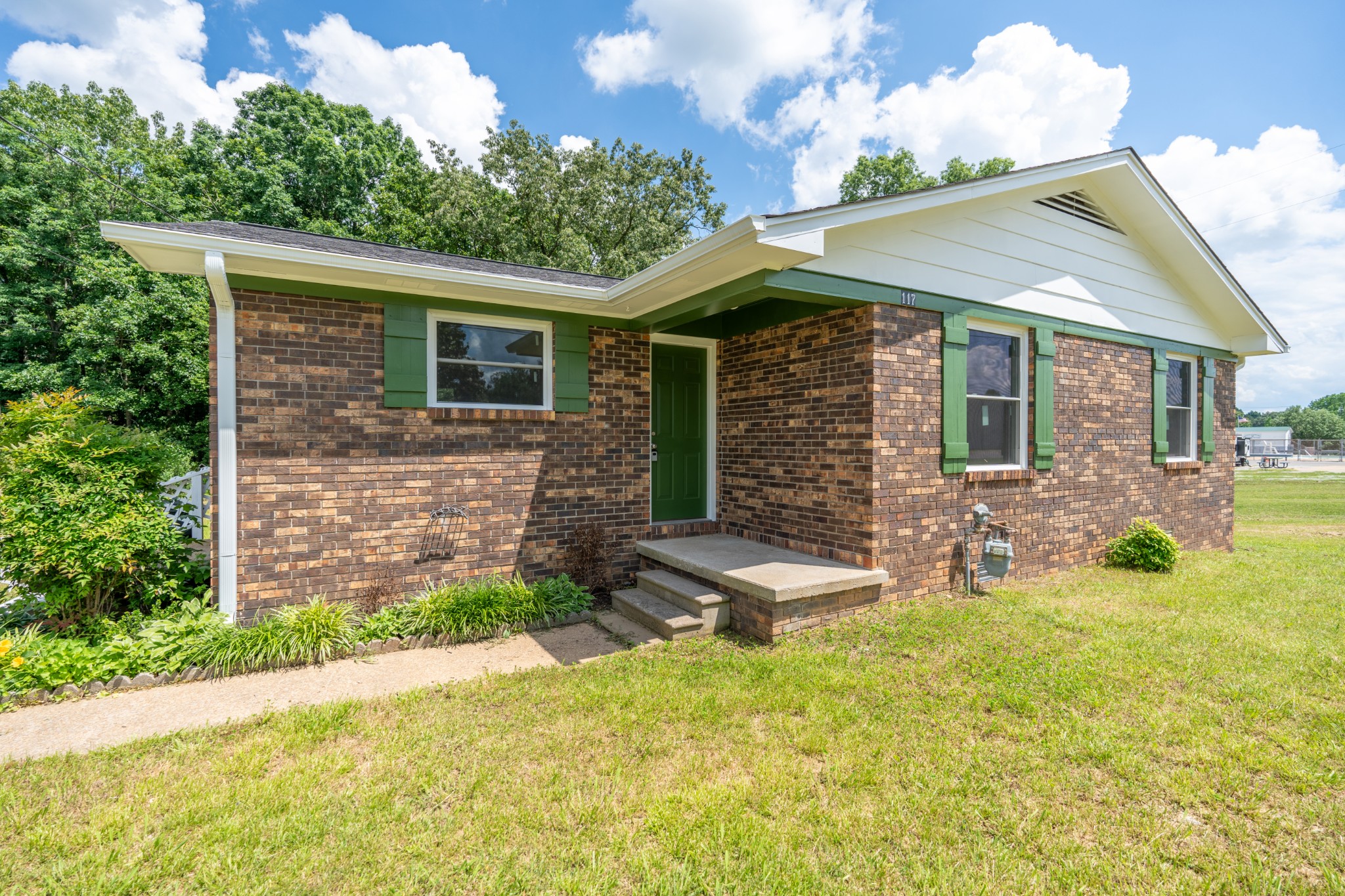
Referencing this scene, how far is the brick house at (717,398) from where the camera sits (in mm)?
4504

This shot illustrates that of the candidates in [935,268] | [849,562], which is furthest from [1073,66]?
[849,562]

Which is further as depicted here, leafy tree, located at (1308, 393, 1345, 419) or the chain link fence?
leafy tree, located at (1308, 393, 1345, 419)

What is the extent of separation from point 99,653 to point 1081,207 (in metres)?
10.1

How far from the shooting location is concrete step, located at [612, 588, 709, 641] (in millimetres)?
4543

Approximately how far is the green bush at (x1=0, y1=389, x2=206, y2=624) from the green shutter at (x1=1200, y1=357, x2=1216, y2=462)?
1245 centimetres

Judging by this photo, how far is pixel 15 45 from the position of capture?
11.0 m

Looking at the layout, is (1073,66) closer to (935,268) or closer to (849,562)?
(935,268)

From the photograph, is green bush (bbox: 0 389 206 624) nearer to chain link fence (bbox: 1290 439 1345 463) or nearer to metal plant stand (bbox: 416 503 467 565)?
metal plant stand (bbox: 416 503 467 565)

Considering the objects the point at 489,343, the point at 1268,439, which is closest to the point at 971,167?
the point at 489,343

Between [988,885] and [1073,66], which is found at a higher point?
[1073,66]

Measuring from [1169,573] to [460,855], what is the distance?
26.1 ft

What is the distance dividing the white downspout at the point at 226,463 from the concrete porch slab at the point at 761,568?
11.5ft

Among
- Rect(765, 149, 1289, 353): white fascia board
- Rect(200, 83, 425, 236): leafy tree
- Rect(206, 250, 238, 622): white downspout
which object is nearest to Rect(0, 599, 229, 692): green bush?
Rect(206, 250, 238, 622): white downspout

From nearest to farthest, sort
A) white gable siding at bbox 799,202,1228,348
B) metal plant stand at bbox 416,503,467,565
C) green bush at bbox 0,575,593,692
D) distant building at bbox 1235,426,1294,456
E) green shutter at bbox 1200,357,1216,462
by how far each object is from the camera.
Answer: green bush at bbox 0,575,593,692
white gable siding at bbox 799,202,1228,348
metal plant stand at bbox 416,503,467,565
green shutter at bbox 1200,357,1216,462
distant building at bbox 1235,426,1294,456
